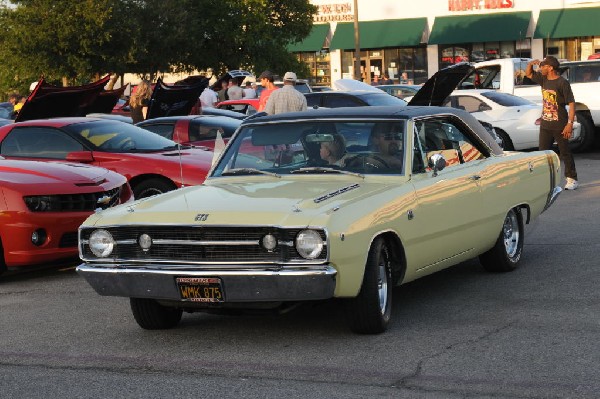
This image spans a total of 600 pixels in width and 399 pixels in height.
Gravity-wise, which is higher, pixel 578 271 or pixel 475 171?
pixel 475 171

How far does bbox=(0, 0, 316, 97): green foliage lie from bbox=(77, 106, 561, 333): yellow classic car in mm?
35305

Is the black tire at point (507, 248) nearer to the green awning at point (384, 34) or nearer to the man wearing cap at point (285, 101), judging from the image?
the man wearing cap at point (285, 101)

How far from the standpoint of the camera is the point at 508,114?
2147cm

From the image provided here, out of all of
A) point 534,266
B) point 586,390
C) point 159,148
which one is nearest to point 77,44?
point 159,148

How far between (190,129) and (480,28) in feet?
122

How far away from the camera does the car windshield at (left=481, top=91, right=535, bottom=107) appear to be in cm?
2170

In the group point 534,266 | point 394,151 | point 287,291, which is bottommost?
point 534,266

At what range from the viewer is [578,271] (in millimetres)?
9562

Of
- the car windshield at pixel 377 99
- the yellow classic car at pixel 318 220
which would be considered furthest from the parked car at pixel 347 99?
the yellow classic car at pixel 318 220

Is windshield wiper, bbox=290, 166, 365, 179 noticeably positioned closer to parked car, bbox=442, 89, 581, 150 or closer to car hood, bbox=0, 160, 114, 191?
car hood, bbox=0, 160, 114, 191

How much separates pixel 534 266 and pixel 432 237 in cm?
214

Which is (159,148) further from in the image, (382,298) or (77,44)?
(77,44)

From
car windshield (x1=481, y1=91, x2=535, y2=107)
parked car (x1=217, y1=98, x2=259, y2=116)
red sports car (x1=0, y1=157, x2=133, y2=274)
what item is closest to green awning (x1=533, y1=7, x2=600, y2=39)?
parked car (x1=217, y1=98, x2=259, y2=116)

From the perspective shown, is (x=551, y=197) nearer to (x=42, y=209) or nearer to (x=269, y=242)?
(x=269, y=242)
